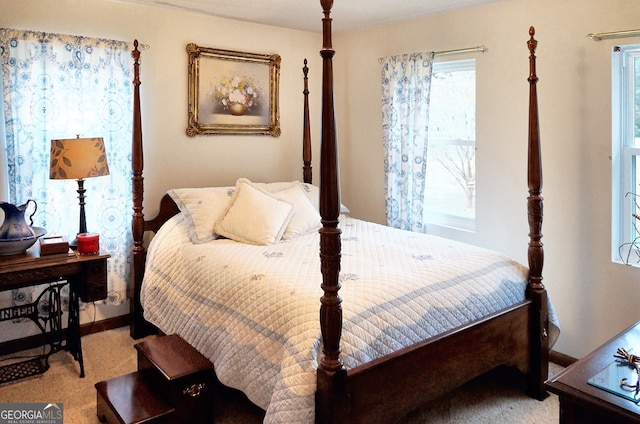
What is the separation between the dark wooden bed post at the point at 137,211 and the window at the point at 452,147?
2.14 metres

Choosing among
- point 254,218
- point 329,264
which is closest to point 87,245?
point 254,218

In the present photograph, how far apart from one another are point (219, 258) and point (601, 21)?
8.24 feet

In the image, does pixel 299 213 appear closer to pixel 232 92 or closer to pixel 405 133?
pixel 405 133

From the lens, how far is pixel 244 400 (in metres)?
2.56

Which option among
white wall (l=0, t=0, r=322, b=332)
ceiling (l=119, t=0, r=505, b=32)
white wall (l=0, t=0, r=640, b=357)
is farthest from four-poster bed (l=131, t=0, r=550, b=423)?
ceiling (l=119, t=0, r=505, b=32)

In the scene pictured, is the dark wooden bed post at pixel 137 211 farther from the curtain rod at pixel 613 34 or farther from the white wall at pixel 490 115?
the curtain rod at pixel 613 34

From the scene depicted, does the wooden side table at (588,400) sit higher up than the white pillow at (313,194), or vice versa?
the white pillow at (313,194)

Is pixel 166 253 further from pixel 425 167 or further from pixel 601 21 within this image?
pixel 601 21

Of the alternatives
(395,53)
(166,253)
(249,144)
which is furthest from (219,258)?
(395,53)

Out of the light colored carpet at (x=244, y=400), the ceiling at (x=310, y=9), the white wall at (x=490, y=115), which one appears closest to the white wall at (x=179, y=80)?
the white wall at (x=490, y=115)

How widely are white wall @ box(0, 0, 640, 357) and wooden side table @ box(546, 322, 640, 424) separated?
1.52 meters

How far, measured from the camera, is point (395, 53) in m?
3.93

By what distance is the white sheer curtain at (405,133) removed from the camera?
11.9 feet

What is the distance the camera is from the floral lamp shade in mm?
2836
